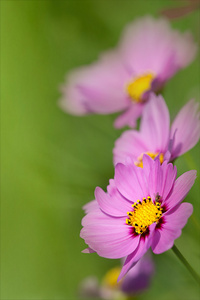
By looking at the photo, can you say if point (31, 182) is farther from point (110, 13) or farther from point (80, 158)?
point (110, 13)

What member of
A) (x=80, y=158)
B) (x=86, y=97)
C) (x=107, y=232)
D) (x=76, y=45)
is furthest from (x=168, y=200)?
(x=76, y=45)

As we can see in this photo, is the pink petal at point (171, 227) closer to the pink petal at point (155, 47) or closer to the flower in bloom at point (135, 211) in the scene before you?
the flower in bloom at point (135, 211)

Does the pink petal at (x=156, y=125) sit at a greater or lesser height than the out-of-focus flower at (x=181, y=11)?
lesser

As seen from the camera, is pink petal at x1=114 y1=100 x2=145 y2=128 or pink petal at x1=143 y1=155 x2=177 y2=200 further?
pink petal at x1=114 y1=100 x2=145 y2=128

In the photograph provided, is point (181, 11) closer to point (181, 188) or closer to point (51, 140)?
point (181, 188)

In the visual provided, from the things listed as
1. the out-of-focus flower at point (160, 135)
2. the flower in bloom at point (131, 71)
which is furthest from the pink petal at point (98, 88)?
the out-of-focus flower at point (160, 135)

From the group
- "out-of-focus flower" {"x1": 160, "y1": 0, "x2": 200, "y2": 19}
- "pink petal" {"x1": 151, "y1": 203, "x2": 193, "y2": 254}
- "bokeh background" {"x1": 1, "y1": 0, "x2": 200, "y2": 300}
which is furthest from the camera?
"bokeh background" {"x1": 1, "y1": 0, "x2": 200, "y2": 300}

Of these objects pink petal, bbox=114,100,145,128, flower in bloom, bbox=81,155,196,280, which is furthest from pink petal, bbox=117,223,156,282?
pink petal, bbox=114,100,145,128

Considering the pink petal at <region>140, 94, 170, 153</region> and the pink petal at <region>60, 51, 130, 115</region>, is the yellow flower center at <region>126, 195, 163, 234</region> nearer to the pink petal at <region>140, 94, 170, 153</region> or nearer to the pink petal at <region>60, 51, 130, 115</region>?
the pink petal at <region>140, 94, 170, 153</region>

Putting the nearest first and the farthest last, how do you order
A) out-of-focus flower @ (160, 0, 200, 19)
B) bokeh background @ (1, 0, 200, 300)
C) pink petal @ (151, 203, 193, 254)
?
pink petal @ (151, 203, 193, 254) → out-of-focus flower @ (160, 0, 200, 19) → bokeh background @ (1, 0, 200, 300)
